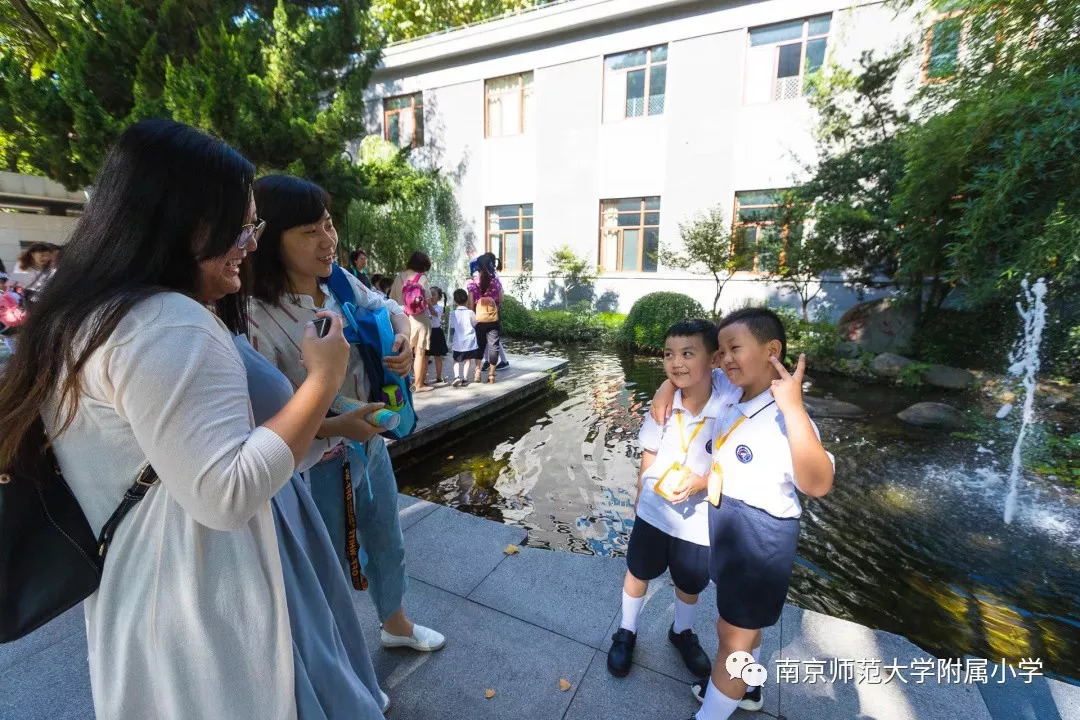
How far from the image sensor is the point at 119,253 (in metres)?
0.91

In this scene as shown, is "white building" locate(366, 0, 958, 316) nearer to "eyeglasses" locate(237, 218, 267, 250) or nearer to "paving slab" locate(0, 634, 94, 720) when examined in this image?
"eyeglasses" locate(237, 218, 267, 250)

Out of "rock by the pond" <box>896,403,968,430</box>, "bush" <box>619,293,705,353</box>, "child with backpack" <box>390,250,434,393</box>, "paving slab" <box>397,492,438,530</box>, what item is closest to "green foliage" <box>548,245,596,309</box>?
"bush" <box>619,293,705,353</box>

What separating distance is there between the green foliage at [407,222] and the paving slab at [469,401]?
8667 millimetres

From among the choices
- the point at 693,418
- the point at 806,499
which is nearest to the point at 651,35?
the point at 806,499

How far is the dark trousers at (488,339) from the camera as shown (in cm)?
707

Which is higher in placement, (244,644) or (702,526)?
(244,644)

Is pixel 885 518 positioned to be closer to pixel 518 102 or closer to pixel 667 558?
pixel 667 558

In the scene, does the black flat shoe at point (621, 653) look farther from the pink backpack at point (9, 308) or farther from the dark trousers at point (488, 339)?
the pink backpack at point (9, 308)

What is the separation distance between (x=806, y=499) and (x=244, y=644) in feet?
15.2

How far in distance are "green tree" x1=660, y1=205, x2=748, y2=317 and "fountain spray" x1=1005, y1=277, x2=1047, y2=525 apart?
462 centimetres

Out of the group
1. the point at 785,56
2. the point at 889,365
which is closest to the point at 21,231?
the point at 785,56

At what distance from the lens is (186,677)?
3.30 ft

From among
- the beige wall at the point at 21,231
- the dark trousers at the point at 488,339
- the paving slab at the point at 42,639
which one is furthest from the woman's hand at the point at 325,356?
the beige wall at the point at 21,231

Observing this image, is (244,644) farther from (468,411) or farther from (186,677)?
(468,411)
